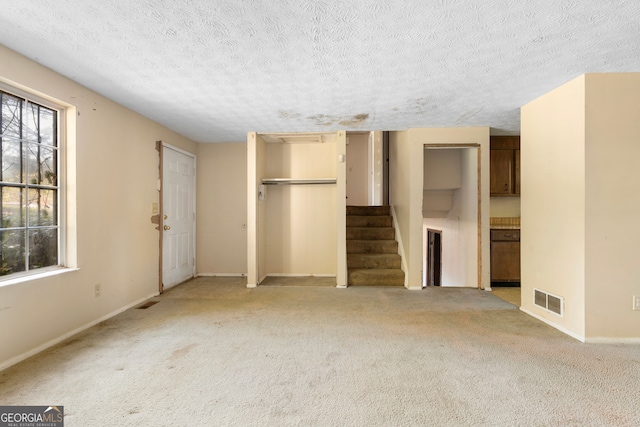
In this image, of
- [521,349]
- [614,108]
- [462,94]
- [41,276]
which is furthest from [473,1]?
[41,276]

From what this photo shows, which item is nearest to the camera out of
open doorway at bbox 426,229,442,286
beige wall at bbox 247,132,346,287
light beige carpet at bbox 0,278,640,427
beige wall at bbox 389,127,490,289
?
light beige carpet at bbox 0,278,640,427

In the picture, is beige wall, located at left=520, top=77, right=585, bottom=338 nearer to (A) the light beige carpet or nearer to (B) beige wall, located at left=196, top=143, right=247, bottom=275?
(A) the light beige carpet

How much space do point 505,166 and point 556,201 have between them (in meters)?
1.97

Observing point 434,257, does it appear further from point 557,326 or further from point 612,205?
point 612,205

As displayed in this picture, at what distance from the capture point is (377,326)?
8.87 feet

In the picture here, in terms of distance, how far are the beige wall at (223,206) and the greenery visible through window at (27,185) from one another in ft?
7.70

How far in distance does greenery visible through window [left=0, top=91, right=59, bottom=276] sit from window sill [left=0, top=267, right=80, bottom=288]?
58 millimetres

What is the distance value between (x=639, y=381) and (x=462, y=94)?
255 centimetres

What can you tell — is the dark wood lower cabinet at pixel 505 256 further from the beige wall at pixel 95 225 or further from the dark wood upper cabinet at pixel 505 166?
the beige wall at pixel 95 225

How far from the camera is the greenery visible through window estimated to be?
2061mm

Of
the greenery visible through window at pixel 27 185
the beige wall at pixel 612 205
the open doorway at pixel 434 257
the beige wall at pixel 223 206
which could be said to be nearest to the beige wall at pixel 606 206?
the beige wall at pixel 612 205

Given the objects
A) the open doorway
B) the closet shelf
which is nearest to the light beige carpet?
the closet shelf

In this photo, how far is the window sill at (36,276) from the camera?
2.02 meters

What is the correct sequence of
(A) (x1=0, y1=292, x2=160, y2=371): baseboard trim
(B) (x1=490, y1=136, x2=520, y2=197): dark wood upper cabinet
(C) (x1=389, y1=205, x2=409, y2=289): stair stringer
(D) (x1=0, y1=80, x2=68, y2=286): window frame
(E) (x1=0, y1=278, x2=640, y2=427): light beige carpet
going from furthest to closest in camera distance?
(B) (x1=490, y1=136, x2=520, y2=197): dark wood upper cabinet, (C) (x1=389, y1=205, x2=409, y2=289): stair stringer, (D) (x1=0, y1=80, x2=68, y2=286): window frame, (A) (x1=0, y1=292, x2=160, y2=371): baseboard trim, (E) (x1=0, y1=278, x2=640, y2=427): light beige carpet
